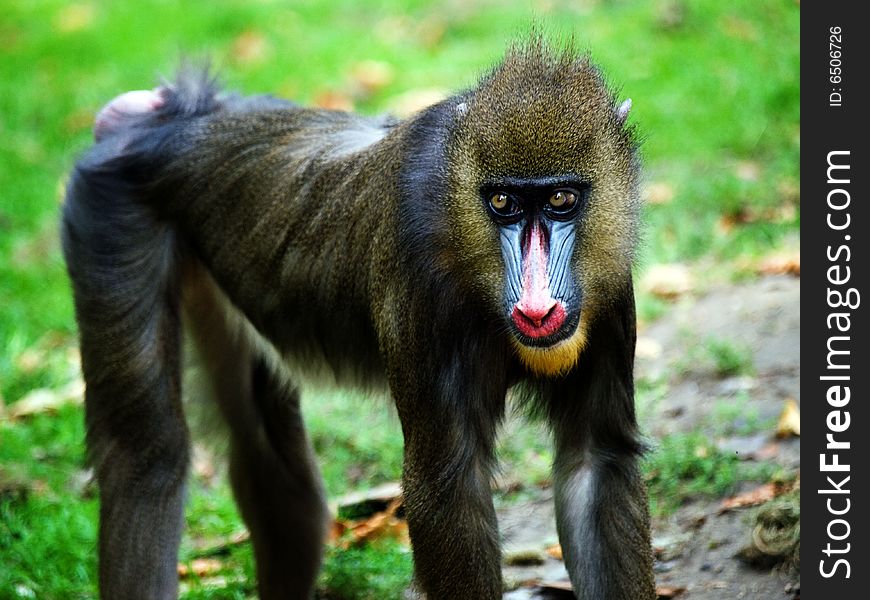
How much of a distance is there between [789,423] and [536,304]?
2.19 metres

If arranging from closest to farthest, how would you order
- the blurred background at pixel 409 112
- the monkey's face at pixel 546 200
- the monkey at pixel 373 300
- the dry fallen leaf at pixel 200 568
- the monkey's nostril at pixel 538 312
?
the monkey's nostril at pixel 538 312
the monkey's face at pixel 546 200
the monkey at pixel 373 300
the blurred background at pixel 409 112
the dry fallen leaf at pixel 200 568

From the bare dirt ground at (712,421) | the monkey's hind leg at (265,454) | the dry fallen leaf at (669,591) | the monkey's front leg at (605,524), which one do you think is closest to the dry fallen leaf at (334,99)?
the bare dirt ground at (712,421)

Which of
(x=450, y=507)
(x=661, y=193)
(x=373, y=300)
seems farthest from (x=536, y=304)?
(x=661, y=193)

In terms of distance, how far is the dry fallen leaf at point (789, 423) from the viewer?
4996 millimetres

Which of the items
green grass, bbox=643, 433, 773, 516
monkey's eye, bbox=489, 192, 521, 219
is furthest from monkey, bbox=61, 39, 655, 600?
green grass, bbox=643, 433, 773, 516

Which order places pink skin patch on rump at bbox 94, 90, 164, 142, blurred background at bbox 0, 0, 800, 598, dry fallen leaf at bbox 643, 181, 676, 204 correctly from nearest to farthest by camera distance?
pink skin patch on rump at bbox 94, 90, 164, 142 → blurred background at bbox 0, 0, 800, 598 → dry fallen leaf at bbox 643, 181, 676, 204

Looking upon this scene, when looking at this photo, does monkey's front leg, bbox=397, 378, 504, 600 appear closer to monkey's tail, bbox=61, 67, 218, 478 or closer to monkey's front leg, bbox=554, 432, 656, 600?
monkey's front leg, bbox=554, 432, 656, 600

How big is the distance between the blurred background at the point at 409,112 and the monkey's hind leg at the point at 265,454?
0.22m

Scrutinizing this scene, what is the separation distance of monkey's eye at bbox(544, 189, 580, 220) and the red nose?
0.83ft

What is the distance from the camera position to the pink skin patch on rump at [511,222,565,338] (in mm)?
3172

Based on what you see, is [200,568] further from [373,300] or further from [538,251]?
[538,251]

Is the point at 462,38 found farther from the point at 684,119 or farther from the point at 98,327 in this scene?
the point at 98,327

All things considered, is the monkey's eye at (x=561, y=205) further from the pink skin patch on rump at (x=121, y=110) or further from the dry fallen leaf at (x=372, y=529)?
the dry fallen leaf at (x=372, y=529)

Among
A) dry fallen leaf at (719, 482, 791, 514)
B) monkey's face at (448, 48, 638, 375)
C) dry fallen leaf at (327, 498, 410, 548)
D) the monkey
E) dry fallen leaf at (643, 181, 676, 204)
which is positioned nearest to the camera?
monkey's face at (448, 48, 638, 375)
